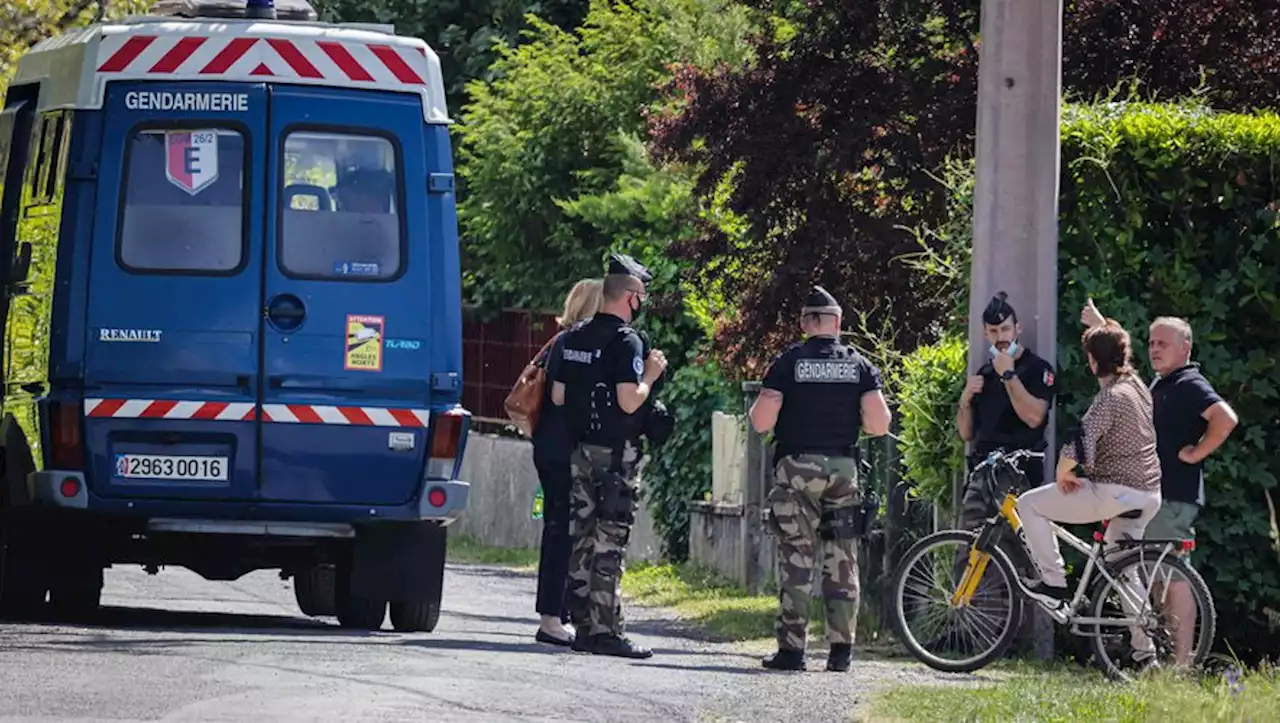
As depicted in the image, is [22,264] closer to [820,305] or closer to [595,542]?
[595,542]

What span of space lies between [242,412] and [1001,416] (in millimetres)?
3553

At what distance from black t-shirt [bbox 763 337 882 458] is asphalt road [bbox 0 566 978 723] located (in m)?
1.04

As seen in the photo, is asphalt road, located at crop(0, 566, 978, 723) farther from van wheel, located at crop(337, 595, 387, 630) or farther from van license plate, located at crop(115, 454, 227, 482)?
van license plate, located at crop(115, 454, 227, 482)

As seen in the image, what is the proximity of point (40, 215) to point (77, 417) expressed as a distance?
114 cm

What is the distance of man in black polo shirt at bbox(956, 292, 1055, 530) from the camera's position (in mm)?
13156

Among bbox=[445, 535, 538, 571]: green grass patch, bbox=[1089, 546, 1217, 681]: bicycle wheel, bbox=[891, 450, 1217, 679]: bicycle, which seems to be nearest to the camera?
bbox=[1089, 546, 1217, 681]: bicycle wheel

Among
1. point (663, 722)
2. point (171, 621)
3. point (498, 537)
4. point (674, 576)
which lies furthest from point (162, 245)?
point (498, 537)

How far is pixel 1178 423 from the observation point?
41.0 feet

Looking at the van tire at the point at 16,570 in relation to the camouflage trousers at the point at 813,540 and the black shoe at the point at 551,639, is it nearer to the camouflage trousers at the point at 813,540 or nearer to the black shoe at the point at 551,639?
the black shoe at the point at 551,639

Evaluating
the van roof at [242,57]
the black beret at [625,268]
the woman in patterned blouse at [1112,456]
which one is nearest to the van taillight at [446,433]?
the black beret at [625,268]

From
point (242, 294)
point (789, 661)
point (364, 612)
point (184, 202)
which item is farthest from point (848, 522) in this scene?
point (184, 202)

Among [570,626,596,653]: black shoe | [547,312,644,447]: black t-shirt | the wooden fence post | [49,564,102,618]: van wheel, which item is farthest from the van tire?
the wooden fence post

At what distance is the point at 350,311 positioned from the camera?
1335 cm

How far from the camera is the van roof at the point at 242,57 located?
43.5 ft
